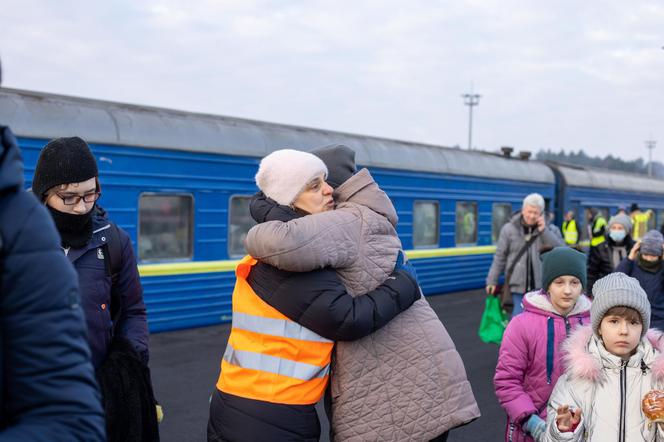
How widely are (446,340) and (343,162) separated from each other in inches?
28.4

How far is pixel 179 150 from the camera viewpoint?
8047 millimetres

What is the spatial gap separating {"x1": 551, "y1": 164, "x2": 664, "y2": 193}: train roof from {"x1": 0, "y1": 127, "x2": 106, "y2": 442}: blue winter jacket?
15.8 metres

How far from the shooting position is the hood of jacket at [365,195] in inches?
94.4

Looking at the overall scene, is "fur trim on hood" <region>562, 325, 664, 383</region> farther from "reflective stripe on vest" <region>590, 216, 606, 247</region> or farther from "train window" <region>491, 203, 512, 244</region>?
"train window" <region>491, 203, 512, 244</region>

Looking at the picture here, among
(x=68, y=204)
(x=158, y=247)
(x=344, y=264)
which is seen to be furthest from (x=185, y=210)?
(x=344, y=264)

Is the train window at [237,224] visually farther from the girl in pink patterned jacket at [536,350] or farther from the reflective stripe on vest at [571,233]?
the reflective stripe on vest at [571,233]

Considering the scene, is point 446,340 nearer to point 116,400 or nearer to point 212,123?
point 116,400

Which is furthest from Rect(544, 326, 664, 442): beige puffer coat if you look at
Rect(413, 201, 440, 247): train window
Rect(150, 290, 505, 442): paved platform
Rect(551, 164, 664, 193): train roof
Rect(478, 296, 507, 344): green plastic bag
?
Rect(551, 164, 664, 193): train roof

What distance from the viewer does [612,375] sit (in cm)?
269

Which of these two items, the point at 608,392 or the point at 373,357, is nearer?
the point at 373,357

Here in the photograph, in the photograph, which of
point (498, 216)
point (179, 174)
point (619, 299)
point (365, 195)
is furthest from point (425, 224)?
point (365, 195)

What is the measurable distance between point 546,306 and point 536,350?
0.24 metres

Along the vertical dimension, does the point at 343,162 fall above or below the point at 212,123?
below

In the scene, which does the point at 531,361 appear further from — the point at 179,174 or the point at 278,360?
the point at 179,174
